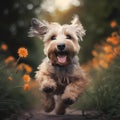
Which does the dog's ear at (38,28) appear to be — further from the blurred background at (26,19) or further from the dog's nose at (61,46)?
the blurred background at (26,19)

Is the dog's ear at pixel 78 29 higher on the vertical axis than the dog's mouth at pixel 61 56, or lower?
higher

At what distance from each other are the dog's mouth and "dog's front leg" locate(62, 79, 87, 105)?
0.39m

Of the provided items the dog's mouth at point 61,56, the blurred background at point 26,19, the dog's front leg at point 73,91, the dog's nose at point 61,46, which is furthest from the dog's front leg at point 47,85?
the blurred background at point 26,19

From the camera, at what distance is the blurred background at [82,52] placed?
739cm

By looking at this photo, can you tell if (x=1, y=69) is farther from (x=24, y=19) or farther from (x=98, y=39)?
(x=98, y=39)

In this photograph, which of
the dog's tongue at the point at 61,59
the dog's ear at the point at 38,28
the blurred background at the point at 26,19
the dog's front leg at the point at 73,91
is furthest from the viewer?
the blurred background at the point at 26,19

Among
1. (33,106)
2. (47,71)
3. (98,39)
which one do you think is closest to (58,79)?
(47,71)

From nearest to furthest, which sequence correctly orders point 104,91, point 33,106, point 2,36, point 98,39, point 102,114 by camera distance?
point 102,114 < point 104,91 < point 33,106 < point 2,36 < point 98,39

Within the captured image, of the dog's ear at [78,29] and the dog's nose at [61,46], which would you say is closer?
the dog's nose at [61,46]

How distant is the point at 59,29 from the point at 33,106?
3.57 meters

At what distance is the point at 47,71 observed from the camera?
25.3 feet

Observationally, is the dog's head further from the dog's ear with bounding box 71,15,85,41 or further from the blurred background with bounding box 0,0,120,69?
the blurred background with bounding box 0,0,120,69

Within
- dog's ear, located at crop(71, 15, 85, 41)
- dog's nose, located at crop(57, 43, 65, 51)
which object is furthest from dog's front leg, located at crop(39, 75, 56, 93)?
dog's ear, located at crop(71, 15, 85, 41)

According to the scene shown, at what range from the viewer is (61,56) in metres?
7.34
